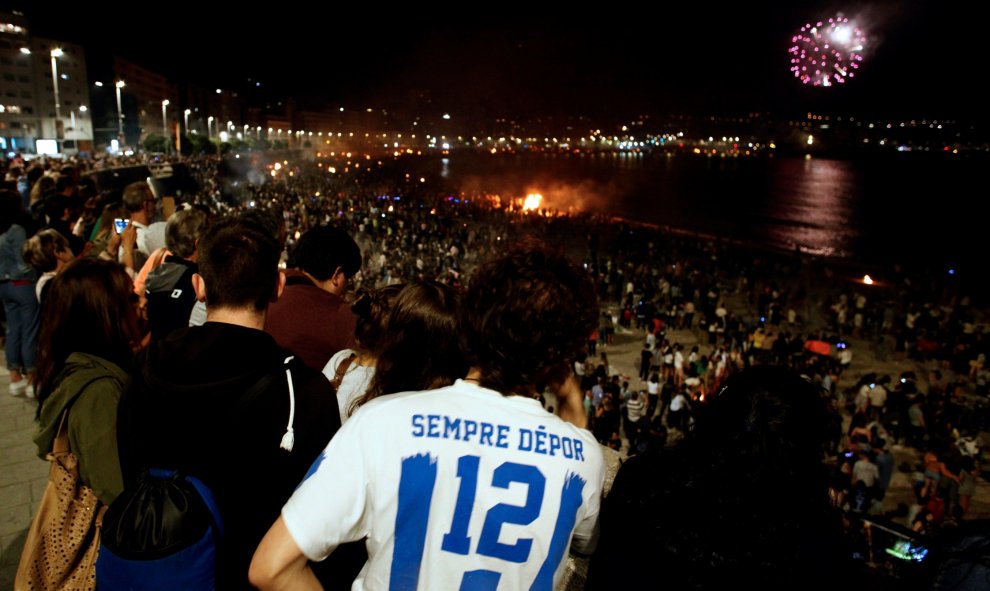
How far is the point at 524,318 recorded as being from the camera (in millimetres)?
1512

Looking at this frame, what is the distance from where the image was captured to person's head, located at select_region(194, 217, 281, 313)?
190 cm

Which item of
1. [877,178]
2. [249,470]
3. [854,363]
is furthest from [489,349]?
[877,178]

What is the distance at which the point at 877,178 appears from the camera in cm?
13075

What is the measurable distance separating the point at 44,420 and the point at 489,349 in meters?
1.78

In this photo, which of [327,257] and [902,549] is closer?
[902,549]

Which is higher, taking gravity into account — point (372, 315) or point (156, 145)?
point (156, 145)

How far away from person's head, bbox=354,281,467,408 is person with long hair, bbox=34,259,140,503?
3.13 feet

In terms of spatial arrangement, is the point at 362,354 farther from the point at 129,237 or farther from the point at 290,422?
the point at 129,237

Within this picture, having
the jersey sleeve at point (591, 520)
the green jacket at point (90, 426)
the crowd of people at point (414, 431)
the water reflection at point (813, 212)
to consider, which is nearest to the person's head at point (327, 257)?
the crowd of people at point (414, 431)

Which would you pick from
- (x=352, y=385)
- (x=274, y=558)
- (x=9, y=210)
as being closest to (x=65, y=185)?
(x=9, y=210)

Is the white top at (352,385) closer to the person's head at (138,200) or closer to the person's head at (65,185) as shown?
the person's head at (138,200)

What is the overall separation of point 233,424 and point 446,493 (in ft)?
2.38

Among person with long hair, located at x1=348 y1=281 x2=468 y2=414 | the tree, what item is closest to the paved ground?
person with long hair, located at x1=348 y1=281 x2=468 y2=414

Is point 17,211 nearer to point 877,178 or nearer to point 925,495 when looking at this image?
point 925,495
